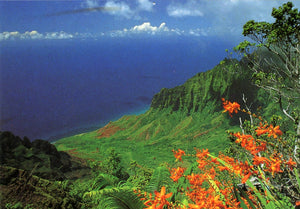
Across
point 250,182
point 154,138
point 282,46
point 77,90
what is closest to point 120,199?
point 250,182

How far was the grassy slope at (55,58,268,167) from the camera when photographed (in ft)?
150

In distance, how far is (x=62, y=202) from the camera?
4.13 meters

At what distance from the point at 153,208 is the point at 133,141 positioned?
52.7 meters

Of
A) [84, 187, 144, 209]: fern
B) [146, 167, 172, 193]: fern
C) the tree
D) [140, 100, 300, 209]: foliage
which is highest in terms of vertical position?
the tree

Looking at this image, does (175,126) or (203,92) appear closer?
(175,126)

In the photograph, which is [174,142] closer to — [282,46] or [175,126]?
[175,126]

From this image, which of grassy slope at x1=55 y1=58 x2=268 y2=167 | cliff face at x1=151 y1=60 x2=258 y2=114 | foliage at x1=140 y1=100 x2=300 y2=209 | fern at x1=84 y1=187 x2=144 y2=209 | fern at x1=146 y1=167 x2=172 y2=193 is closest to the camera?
foliage at x1=140 y1=100 x2=300 y2=209

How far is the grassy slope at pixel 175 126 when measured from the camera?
150 feet

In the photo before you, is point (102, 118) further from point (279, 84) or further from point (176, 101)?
point (279, 84)

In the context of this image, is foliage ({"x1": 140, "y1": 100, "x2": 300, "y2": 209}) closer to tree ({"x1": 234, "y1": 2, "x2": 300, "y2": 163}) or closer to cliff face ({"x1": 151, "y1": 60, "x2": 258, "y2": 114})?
tree ({"x1": 234, "y1": 2, "x2": 300, "y2": 163})

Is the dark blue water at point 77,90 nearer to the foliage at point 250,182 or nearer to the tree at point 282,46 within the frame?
the tree at point 282,46

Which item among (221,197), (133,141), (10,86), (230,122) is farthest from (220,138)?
(10,86)

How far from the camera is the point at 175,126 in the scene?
2331 inches

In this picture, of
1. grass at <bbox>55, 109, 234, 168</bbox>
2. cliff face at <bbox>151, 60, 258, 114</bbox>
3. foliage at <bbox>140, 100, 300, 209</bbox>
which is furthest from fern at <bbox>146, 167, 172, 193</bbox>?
cliff face at <bbox>151, 60, 258, 114</bbox>
